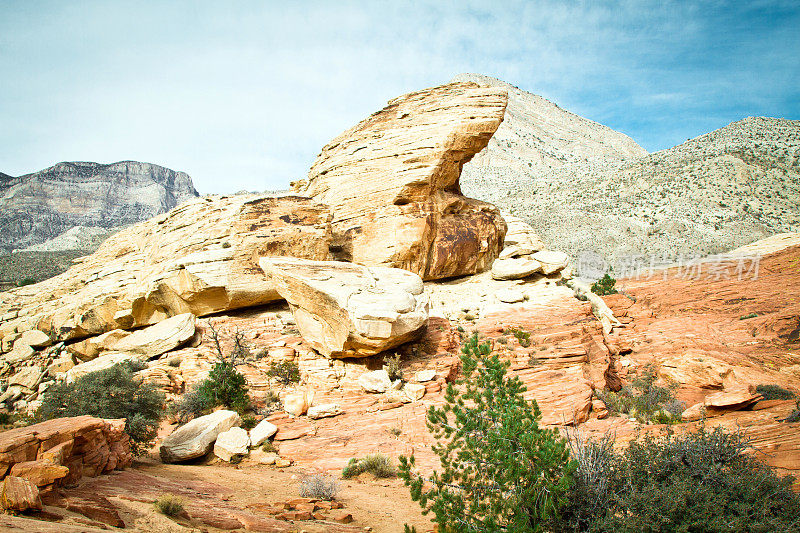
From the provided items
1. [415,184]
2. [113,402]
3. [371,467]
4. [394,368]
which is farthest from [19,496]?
[415,184]

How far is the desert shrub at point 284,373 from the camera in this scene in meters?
14.5

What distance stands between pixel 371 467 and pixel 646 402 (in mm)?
10523

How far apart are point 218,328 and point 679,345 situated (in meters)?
23.4

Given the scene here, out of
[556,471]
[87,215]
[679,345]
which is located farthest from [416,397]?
[87,215]

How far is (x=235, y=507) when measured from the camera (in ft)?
23.4

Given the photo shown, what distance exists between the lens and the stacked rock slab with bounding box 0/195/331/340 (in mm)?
16750

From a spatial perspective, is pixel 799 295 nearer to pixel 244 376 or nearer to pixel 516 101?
pixel 244 376

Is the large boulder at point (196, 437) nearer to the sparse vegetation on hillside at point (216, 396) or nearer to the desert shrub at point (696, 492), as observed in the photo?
the sparse vegetation on hillside at point (216, 396)

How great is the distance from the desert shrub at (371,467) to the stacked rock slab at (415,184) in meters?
A: 11.0

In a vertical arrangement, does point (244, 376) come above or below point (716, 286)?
below

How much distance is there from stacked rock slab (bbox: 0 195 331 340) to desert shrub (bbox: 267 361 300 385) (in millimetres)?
4051

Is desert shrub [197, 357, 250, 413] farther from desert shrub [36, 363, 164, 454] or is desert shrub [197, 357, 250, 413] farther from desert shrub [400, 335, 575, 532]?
desert shrub [400, 335, 575, 532]

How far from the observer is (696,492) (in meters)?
5.71

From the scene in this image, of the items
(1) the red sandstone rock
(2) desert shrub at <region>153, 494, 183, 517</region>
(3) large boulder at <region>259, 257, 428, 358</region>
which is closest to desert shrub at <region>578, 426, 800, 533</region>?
(2) desert shrub at <region>153, 494, 183, 517</region>
